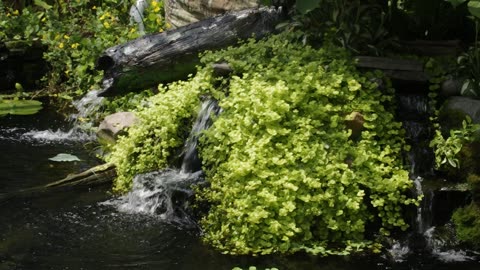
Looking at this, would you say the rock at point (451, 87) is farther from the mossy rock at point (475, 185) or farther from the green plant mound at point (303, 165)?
the mossy rock at point (475, 185)

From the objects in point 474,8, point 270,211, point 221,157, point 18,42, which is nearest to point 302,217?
point 270,211

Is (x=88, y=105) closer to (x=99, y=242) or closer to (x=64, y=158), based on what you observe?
(x=64, y=158)

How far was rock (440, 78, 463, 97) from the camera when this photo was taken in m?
5.64

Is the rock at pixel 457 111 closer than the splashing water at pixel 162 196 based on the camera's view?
Yes

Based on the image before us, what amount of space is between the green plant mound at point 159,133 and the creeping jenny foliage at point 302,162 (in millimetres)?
634

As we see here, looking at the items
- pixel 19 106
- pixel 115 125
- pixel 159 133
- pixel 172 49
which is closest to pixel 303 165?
pixel 159 133

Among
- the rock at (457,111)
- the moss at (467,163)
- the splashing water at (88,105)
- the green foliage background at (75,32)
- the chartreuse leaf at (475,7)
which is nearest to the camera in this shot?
the chartreuse leaf at (475,7)

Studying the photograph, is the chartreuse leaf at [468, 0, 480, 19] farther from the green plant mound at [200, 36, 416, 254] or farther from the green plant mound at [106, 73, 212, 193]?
the green plant mound at [106, 73, 212, 193]

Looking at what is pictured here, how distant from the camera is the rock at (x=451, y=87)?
18.5ft

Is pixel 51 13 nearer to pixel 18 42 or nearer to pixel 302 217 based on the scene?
pixel 18 42

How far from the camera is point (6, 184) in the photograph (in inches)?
266

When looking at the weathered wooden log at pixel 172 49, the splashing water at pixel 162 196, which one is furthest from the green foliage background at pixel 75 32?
the splashing water at pixel 162 196

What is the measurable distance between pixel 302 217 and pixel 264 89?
114 cm

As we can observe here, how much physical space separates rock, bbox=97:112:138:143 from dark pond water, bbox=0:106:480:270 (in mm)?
768
